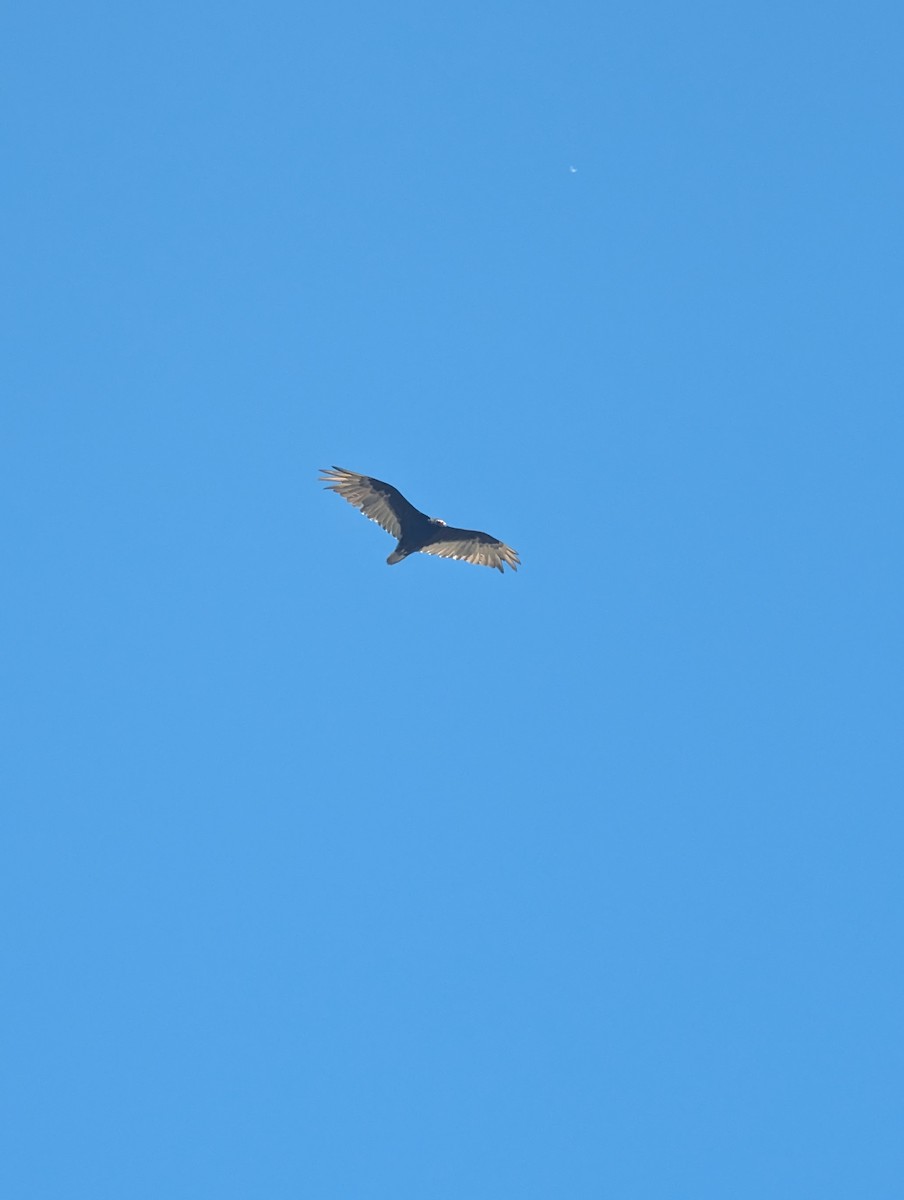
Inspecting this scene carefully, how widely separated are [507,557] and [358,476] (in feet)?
14.5

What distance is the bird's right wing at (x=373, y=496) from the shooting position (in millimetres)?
37031

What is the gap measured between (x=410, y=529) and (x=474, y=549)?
1.98 meters

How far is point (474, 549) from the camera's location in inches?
1526

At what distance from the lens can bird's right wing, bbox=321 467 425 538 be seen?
37031mm

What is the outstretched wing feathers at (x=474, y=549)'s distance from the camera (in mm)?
38375

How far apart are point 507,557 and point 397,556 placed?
286 cm

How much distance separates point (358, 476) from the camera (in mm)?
37062

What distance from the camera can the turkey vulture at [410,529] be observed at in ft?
122

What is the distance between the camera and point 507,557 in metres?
38.8

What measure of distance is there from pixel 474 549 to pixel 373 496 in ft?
10.3

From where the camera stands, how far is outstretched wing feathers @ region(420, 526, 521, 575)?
126 feet

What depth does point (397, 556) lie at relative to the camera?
3788 cm

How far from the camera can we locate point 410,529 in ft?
123
